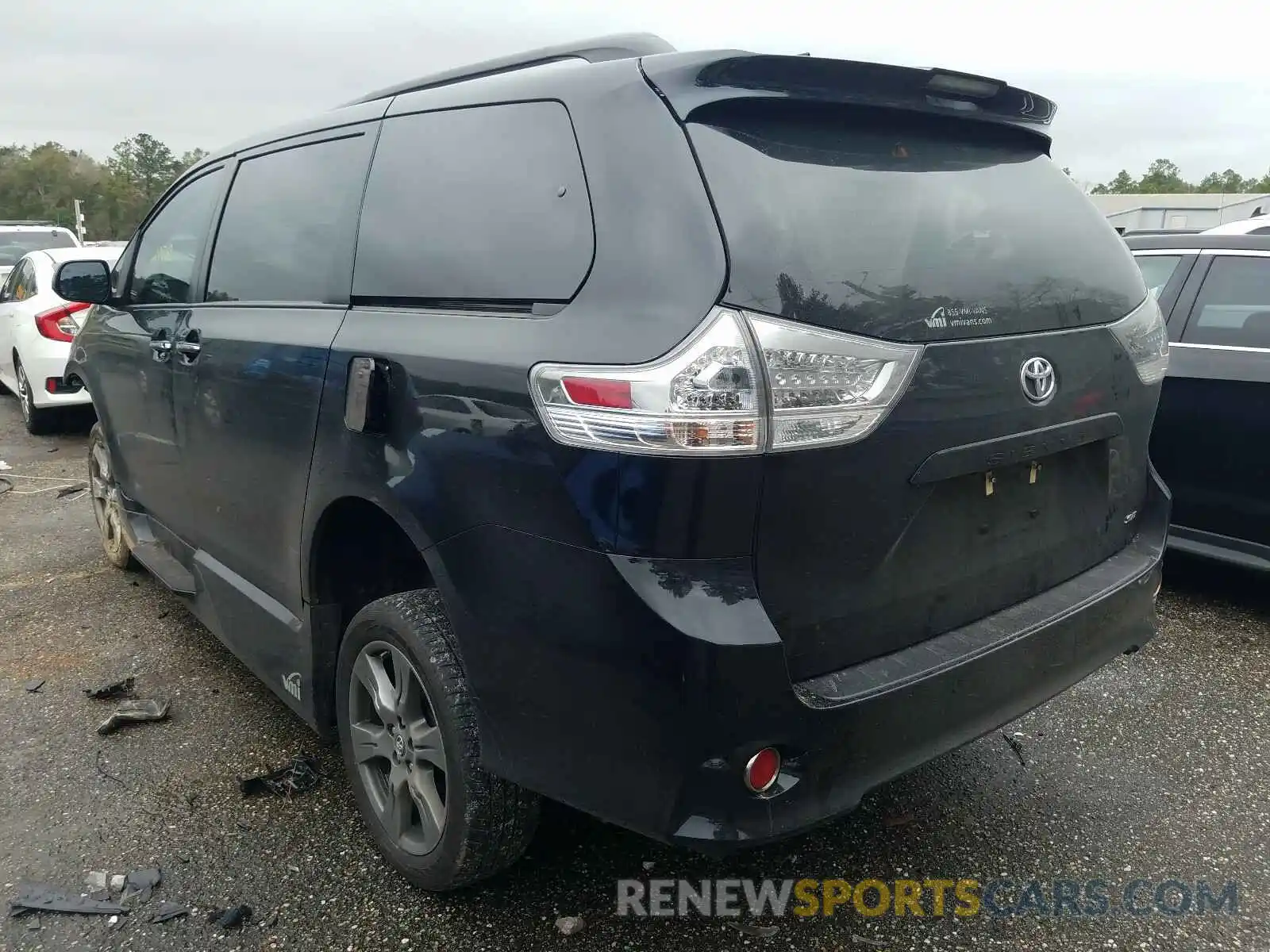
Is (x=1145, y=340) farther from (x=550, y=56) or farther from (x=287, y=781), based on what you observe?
(x=287, y=781)

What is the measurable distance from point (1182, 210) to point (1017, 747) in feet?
82.3

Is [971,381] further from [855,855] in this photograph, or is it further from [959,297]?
[855,855]

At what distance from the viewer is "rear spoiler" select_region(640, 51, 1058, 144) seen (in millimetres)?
1833

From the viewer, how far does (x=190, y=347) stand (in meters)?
3.11

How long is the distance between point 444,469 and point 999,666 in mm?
1268

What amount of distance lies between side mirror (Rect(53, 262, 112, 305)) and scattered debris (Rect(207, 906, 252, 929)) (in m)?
2.73

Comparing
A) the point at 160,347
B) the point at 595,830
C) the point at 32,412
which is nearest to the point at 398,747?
the point at 595,830

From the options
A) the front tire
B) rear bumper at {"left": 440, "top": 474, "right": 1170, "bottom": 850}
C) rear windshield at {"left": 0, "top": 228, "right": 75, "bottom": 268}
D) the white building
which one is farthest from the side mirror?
the white building

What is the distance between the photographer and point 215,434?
117 inches

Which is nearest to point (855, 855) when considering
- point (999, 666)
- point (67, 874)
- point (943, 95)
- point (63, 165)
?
point (999, 666)

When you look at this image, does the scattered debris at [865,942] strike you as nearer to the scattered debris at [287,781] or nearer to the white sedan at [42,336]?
the scattered debris at [287,781]

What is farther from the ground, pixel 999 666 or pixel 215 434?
pixel 215 434

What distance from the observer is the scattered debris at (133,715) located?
322 centimetres

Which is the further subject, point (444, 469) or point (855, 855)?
point (855, 855)
